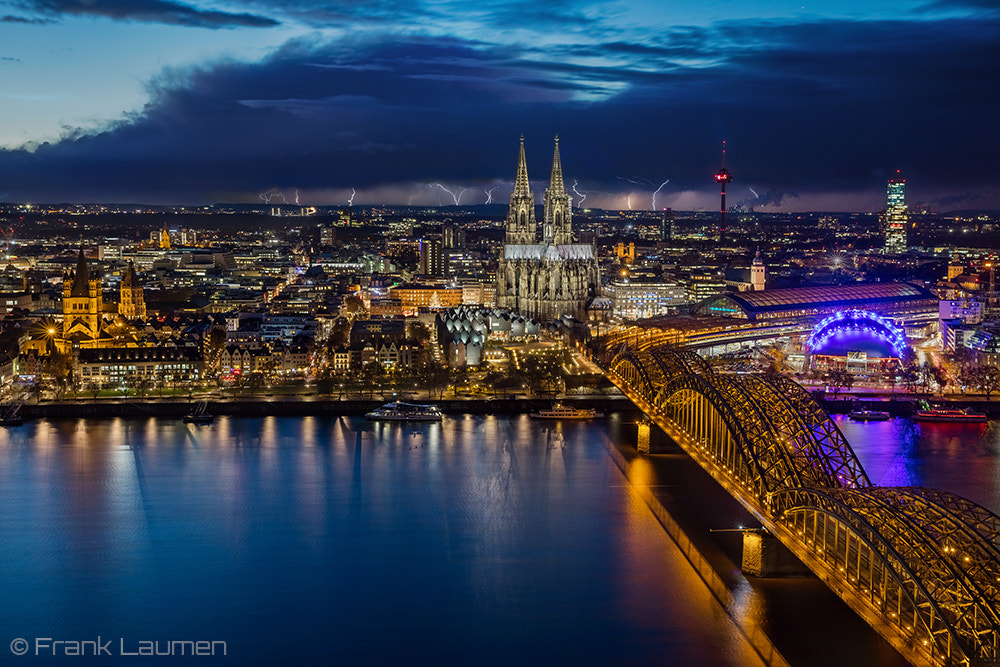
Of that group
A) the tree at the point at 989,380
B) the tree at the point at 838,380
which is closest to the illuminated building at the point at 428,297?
the tree at the point at 838,380

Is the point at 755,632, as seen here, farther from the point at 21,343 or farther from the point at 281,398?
the point at 21,343

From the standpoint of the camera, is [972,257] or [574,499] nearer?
[574,499]

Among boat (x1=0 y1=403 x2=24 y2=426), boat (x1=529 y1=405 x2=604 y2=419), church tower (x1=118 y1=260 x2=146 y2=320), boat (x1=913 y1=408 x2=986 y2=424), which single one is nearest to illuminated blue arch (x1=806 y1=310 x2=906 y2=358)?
boat (x1=913 y1=408 x2=986 y2=424)

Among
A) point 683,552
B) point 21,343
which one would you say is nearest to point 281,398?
point 21,343

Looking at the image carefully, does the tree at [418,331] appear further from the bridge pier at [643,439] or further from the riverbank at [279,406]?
the bridge pier at [643,439]

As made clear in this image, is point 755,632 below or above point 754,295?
below

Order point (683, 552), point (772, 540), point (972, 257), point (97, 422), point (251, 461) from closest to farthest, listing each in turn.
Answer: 1. point (772, 540)
2. point (683, 552)
3. point (251, 461)
4. point (97, 422)
5. point (972, 257)

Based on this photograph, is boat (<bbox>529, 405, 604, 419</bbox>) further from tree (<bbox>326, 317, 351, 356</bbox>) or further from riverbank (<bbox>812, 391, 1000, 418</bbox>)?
tree (<bbox>326, 317, 351, 356</bbox>)
